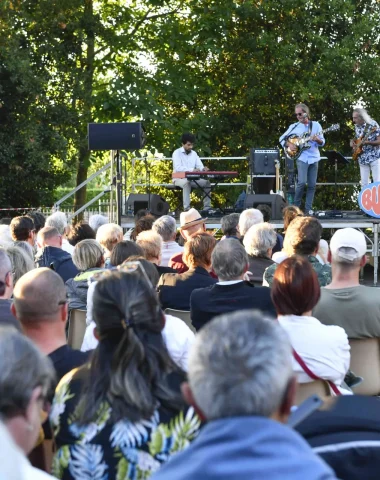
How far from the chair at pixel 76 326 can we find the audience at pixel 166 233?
170 cm

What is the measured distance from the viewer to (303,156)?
12.1 m

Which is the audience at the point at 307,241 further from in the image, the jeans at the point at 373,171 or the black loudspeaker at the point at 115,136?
the jeans at the point at 373,171

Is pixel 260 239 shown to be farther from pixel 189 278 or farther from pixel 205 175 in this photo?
pixel 205 175

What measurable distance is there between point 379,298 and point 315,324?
884mm

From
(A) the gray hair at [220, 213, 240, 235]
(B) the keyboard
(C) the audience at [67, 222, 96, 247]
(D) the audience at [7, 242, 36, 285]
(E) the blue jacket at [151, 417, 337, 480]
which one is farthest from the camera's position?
(B) the keyboard

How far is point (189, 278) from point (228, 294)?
819mm

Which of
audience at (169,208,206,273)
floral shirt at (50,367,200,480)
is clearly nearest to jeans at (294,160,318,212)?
audience at (169,208,206,273)

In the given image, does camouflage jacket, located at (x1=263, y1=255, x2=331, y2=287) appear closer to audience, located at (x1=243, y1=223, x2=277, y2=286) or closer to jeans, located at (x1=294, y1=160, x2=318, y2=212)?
audience, located at (x1=243, y1=223, x2=277, y2=286)

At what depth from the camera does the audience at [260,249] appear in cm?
573

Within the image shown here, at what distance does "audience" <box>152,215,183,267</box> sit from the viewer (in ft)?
22.2

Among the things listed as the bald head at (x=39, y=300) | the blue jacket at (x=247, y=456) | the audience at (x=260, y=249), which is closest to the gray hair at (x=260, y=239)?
the audience at (x=260, y=249)

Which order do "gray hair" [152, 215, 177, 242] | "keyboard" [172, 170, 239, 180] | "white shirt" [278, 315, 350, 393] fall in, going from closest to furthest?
"white shirt" [278, 315, 350, 393]
"gray hair" [152, 215, 177, 242]
"keyboard" [172, 170, 239, 180]

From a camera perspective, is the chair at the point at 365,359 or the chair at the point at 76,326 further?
the chair at the point at 76,326

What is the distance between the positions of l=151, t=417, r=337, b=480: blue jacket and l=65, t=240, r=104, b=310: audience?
366cm
